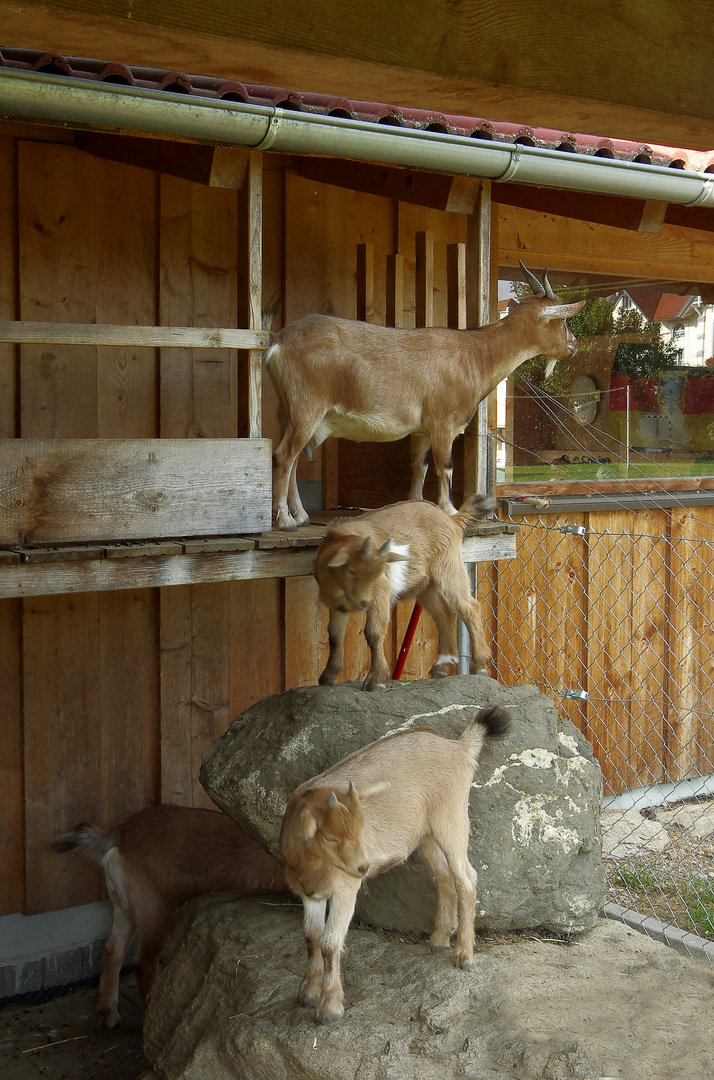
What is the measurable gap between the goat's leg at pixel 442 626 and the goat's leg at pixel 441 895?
1.43 meters

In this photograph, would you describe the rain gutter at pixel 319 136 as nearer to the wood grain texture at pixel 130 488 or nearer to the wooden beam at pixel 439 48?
the wood grain texture at pixel 130 488

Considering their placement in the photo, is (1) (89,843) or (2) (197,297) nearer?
(1) (89,843)

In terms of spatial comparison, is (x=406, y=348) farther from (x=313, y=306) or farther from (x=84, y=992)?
(x=84, y=992)

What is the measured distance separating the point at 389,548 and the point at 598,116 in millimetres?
2109

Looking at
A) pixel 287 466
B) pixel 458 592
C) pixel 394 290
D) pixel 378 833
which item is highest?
pixel 394 290

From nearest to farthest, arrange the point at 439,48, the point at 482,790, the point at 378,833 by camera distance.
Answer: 1. the point at 439,48
2. the point at 378,833
3. the point at 482,790

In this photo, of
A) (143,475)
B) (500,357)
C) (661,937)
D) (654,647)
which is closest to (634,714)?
(654,647)

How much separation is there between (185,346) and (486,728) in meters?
2.06

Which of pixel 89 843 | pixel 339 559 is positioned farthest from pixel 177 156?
pixel 89 843

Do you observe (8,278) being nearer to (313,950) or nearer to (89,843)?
(89,843)

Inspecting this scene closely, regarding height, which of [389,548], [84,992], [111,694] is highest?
[389,548]

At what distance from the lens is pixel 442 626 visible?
5.10m

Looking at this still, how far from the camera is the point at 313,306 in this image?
6.12 m

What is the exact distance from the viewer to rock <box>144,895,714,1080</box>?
326 centimetres
